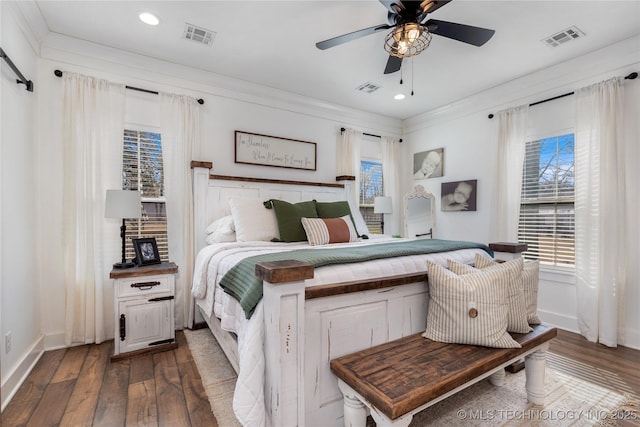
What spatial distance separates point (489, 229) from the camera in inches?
147

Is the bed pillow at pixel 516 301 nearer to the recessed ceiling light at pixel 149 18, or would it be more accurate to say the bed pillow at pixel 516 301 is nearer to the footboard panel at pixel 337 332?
the footboard panel at pixel 337 332

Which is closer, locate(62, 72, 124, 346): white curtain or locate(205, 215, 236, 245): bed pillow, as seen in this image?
locate(62, 72, 124, 346): white curtain

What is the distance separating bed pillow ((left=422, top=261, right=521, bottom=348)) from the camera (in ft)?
5.11

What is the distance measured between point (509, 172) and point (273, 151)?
2909mm

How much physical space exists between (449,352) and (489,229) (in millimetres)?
2743

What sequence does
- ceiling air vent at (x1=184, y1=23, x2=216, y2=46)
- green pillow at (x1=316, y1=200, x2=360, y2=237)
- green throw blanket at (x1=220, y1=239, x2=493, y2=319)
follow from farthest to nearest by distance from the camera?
green pillow at (x1=316, y1=200, x2=360, y2=237)
ceiling air vent at (x1=184, y1=23, x2=216, y2=46)
green throw blanket at (x1=220, y1=239, x2=493, y2=319)

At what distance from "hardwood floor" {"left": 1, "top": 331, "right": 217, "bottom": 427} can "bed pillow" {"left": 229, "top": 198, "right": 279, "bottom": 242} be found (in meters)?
1.14

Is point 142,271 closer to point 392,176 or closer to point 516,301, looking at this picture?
point 516,301

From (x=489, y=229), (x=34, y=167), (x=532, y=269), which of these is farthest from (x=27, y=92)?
(x=489, y=229)

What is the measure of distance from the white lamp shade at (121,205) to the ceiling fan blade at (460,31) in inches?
106

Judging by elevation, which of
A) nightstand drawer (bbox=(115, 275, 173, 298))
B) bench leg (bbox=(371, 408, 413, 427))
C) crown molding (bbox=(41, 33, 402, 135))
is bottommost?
bench leg (bbox=(371, 408, 413, 427))

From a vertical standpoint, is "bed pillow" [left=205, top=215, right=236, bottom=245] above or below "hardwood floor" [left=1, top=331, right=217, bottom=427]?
above

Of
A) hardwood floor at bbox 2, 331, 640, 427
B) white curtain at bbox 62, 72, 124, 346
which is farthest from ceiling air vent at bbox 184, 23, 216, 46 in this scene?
hardwood floor at bbox 2, 331, 640, 427

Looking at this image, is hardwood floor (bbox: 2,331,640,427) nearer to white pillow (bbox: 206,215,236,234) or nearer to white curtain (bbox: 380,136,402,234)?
white pillow (bbox: 206,215,236,234)
